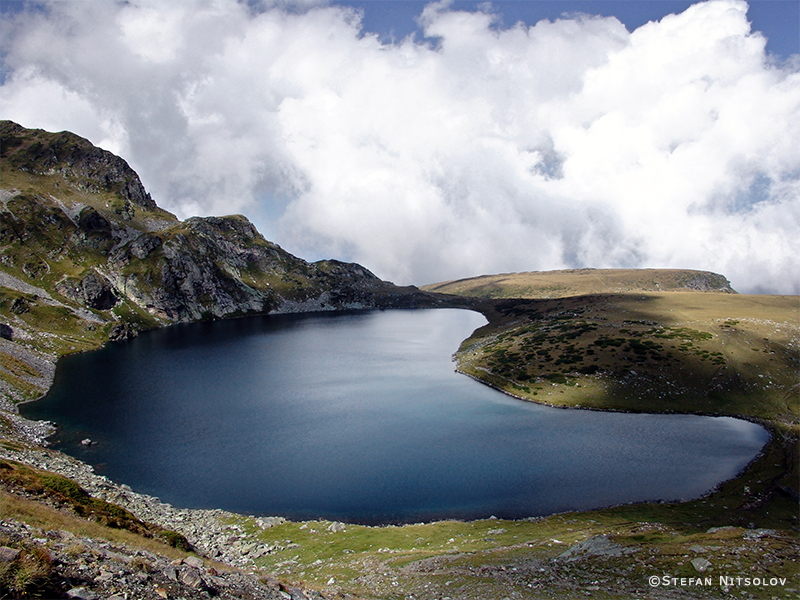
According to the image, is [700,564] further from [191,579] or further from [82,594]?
[82,594]

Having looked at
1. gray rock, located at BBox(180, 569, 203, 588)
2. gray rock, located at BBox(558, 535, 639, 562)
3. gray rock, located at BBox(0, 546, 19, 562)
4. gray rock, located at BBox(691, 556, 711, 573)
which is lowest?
gray rock, located at BBox(558, 535, 639, 562)

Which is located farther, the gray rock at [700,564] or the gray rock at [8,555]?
the gray rock at [700,564]

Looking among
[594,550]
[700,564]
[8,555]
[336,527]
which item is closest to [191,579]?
[8,555]

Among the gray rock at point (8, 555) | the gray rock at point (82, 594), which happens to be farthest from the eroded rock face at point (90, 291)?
the gray rock at point (82, 594)

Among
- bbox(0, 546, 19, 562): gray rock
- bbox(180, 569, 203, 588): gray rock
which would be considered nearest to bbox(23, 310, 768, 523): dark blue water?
bbox(180, 569, 203, 588): gray rock

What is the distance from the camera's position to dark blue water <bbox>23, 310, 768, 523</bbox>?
159 feet

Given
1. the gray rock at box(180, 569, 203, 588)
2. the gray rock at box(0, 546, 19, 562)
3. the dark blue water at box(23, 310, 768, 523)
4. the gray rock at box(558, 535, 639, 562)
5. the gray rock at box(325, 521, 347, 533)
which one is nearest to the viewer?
the gray rock at box(0, 546, 19, 562)

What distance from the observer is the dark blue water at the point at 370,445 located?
48.5 m

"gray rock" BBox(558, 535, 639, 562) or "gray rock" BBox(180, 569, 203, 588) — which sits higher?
"gray rock" BBox(180, 569, 203, 588)

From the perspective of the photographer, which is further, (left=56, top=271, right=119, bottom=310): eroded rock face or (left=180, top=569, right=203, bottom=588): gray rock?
(left=56, top=271, right=119, bottom=310): eroded rock face

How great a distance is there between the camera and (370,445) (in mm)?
63000

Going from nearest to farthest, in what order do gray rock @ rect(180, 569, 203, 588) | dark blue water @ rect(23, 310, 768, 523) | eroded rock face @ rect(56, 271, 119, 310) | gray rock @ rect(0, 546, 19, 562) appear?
gray rock @ rect(0, 546, 19, 562) → gray rock @ rect(180, 569, 203, 588) → dark blue water @ rect(23, 310, 768, 523) → eroded rock face @ rect(56, 271, 119, 310)

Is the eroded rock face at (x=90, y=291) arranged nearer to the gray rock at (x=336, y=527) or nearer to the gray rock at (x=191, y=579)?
the gray rock at (x=336, y=527)

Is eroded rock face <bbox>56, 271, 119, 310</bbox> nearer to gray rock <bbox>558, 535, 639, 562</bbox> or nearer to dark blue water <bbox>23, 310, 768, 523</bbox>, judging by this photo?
dark blue water <bbox>23, 310, 768, 523</bbox>
